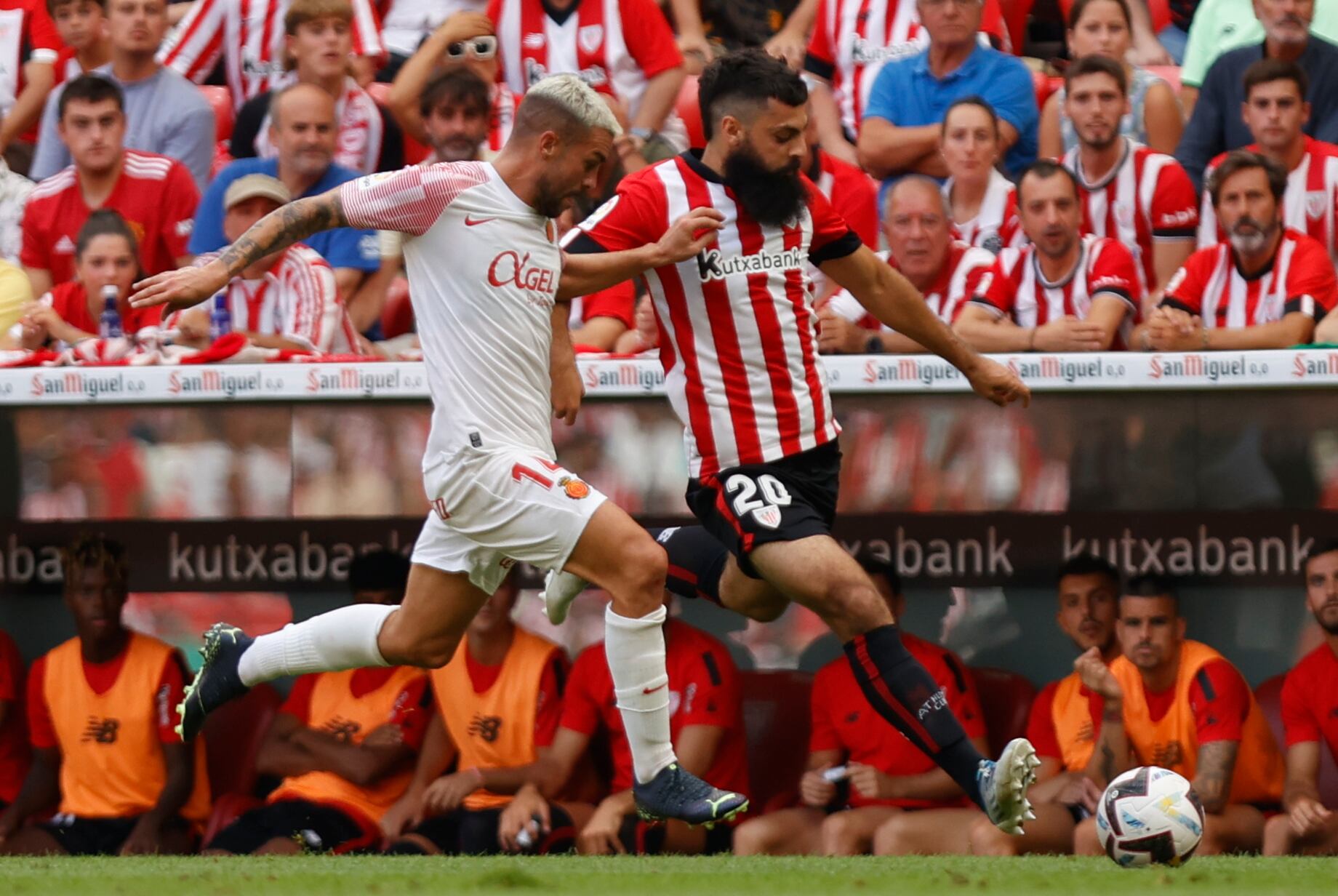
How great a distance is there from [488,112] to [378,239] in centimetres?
66

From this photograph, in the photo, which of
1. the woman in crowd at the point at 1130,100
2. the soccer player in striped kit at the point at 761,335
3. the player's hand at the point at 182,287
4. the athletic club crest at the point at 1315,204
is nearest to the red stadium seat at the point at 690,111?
the woman in crowd at the point at 1130,100

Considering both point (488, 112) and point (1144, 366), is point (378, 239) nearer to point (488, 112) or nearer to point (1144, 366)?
point (488, 112)

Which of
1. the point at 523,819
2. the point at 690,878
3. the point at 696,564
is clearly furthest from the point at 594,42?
the point at 690,878

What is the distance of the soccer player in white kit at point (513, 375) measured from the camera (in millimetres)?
5004

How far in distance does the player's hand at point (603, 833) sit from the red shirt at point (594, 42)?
3.18 m

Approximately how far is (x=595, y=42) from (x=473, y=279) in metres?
3.81

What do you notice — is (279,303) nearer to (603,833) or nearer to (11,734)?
(11,734)

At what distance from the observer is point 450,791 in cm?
709

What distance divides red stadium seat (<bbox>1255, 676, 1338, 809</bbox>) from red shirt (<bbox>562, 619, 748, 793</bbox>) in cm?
182

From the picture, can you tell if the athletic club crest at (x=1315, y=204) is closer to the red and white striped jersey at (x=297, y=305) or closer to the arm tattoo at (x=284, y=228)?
the red and white striped jersey at (x=297, y=305)

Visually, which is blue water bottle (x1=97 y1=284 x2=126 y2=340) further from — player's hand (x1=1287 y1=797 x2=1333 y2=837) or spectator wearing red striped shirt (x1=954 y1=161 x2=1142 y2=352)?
player's hand (x1=1287 y1=797 x2=1333 y2=837)

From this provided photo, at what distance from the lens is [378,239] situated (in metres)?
7.66

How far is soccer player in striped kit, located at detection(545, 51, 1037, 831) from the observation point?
17.3 feet

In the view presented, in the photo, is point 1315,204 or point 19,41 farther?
point 19,41
